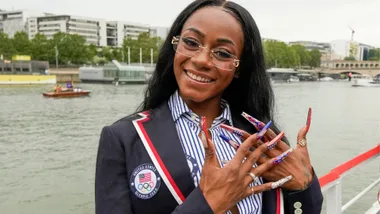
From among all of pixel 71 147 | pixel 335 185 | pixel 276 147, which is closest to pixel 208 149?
pixel 276 147

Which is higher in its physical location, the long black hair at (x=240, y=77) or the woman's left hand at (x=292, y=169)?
the long black hair at (x=240, y=77)

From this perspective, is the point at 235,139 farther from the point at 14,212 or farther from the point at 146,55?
the point at 146,55

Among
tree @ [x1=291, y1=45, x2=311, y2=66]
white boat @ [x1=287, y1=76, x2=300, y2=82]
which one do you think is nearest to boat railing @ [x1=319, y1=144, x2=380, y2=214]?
white boat @ [x1=287, y1=76, x2=300, y2=82]

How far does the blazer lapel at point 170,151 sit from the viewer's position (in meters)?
1.01

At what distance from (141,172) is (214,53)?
1.23 feet

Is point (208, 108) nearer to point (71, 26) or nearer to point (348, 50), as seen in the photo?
point (71, 26)

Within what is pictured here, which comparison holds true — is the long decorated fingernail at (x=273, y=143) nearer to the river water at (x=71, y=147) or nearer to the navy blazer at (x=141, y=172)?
the navy blazer at (x=141, y=172)

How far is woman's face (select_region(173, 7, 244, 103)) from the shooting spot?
1.10 metres

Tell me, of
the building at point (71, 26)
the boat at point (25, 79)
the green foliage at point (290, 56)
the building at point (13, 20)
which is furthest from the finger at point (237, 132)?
the building at point (13, 20)

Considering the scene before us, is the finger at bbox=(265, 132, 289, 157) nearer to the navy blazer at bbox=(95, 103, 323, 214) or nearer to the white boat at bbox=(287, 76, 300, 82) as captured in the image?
the navy blazer at bbox=(95, 103, 323, 214)

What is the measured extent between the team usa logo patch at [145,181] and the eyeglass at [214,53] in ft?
1.09

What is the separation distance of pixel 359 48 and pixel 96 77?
10395cm

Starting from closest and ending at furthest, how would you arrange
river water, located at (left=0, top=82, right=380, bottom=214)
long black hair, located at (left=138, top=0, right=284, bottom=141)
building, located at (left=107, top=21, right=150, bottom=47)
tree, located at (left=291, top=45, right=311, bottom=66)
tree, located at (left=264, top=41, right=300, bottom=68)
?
long black hair, located at (left=138, top=0, right=284, bottom=141), river water, located at (left=0, top=82, right=380, bottom=214), tree, located at (left=264, top=41, right=300, bottom=68), tree, located at (left=291, top=45, right=311, bottom=66), building, located at (left=107, top=21, right=150, bottom=47)

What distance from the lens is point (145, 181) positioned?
1.00 meters
